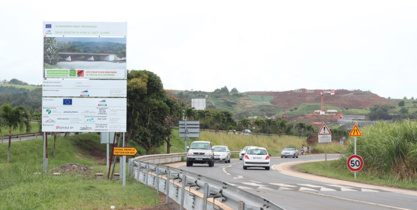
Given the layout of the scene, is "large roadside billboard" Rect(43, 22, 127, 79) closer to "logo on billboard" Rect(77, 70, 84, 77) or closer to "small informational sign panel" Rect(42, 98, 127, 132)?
"logo on billboard" Rect(77, 70, 84, 77)

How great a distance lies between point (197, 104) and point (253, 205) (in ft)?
436

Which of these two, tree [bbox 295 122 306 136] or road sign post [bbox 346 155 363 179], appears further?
tree [bbox 295 122 306 136]

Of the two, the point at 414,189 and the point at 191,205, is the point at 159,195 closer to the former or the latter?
the point at 191,205

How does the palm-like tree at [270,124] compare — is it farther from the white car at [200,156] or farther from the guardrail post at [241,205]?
the guardrail post at [241,205]

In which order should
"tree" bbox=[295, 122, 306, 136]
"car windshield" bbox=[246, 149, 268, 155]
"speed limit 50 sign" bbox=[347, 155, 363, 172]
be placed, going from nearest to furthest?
"speed limit 50 sign" bbox=[347, 155, 363, 172] → "car windshield" bbox=[246, 149, 268, 155] → "tree" bbox=[295, 122, 306, 136]

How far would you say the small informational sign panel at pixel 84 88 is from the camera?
21.8 m

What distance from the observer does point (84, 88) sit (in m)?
22.2

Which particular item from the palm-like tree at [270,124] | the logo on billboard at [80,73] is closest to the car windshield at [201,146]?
the logo on billboard at [80,73]

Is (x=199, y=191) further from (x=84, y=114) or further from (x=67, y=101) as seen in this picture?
(x=67, y=101)

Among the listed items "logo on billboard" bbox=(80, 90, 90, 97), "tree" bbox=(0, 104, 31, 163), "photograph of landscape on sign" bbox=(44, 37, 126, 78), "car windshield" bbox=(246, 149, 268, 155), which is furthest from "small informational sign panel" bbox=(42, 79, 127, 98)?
"tree" bbox=(0, 104, 31, 163)

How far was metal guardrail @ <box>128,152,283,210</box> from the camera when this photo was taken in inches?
268

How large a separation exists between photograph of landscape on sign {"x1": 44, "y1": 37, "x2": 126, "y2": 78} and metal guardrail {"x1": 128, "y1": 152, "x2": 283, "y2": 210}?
19.8ft

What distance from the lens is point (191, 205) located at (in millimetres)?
10242

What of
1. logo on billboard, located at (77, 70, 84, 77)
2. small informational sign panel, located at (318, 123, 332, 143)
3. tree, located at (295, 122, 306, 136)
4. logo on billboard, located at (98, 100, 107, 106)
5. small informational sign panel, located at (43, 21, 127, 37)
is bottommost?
tree, located at (295, 122, 306, 136)
